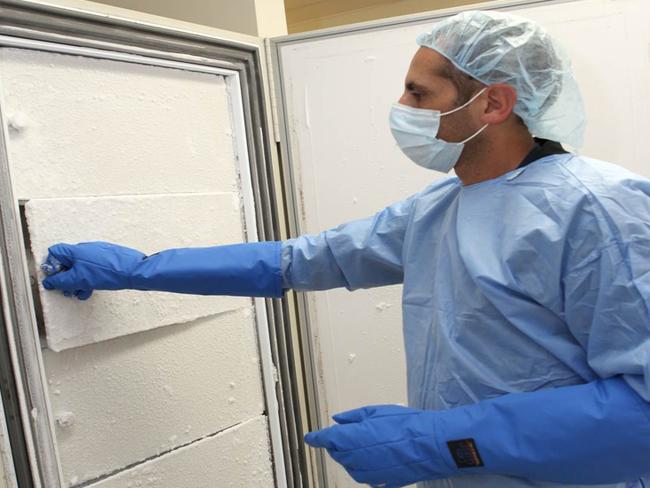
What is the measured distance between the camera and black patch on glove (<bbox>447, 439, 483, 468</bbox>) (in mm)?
775

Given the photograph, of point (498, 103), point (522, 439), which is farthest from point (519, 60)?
point (522, 439)

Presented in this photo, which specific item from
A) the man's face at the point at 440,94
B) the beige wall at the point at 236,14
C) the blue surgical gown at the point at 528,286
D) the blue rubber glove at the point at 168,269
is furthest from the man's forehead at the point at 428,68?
the beige wall at the point at 236,14

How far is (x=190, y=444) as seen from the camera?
3.97 ft

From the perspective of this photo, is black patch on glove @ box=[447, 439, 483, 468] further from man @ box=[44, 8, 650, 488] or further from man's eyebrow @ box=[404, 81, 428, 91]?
man's eyebrow @ box=[404, 81, 428, 91]

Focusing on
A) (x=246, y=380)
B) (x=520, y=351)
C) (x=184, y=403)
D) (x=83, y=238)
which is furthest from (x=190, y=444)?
(x=520, y=351)

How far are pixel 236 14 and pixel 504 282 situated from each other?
1202 mm

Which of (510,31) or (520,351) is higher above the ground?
(510,31)

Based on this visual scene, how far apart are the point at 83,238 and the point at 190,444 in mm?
493

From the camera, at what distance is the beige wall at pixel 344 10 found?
3492mm

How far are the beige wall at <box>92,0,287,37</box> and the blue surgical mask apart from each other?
0.82 meters

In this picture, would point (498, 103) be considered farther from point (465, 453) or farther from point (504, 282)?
point (465, 453)

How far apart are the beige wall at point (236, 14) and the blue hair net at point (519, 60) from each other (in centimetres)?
84

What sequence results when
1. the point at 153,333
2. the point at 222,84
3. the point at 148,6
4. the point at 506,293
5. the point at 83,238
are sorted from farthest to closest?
the point at 148,6 → the point at 222,84 → the point at 153,333 → the point at 83,238 → the point at 506,293

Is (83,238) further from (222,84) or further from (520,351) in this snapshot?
(520,351)
